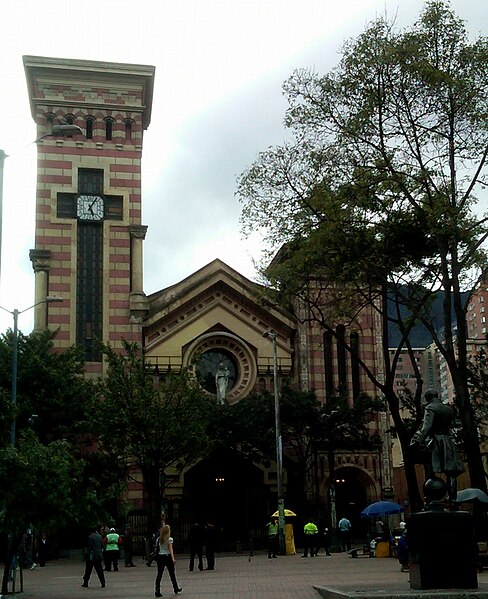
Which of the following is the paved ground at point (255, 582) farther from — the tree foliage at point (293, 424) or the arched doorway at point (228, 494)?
the arched doorway at point (228, 494)

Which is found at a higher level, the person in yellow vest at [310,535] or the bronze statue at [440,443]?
the bronze statue at [440,443]

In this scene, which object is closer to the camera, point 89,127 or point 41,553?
point 41,553

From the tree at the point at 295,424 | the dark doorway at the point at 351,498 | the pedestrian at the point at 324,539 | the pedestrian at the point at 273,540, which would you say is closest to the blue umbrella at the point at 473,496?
the pedestrian at the point at 273,540

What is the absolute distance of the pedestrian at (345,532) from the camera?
4072cm

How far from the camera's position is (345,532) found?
41094 mm

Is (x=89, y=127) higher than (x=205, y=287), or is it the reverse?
(x=89, y=127)

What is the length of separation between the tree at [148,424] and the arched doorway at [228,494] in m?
7.00

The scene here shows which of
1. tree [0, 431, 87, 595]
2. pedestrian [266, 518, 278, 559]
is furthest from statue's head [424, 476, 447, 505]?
pedestrian [266, 518, 278, 559]

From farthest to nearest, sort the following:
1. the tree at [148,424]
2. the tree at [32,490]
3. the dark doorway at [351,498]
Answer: the dark doorway at [351,498] → the tree at [148,424] → the tree at [32,490]

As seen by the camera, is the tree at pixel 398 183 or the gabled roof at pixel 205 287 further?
the gabled roof at pixel 205 287

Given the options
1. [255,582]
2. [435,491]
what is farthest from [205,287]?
[435,491]

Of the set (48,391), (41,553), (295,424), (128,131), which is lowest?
(41,553)

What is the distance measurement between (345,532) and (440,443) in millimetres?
26416

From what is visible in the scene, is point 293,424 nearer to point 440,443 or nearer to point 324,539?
point 324,539
